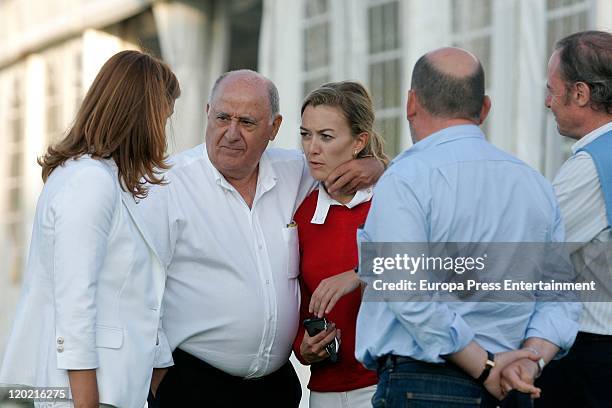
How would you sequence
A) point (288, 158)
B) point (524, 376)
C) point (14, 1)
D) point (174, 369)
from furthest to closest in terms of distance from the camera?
point (14, 1)
point (288, 158)
point (174, 369)
point (524, 376)

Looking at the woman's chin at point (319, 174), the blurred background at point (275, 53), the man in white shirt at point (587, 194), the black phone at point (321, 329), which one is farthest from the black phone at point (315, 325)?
the blurred background at point (275, 53)

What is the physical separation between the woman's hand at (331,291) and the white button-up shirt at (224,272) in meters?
0.25

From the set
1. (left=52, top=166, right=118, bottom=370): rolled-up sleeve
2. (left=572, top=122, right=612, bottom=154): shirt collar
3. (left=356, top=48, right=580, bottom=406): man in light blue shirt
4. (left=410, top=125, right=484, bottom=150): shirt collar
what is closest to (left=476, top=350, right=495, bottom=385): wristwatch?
(left=356, top=48, right=580, bottom=406): man in light blue shirt

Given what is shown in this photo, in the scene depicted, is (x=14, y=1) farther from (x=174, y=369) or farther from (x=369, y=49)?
(x=174, y=369)

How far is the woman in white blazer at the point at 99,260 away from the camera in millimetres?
2809

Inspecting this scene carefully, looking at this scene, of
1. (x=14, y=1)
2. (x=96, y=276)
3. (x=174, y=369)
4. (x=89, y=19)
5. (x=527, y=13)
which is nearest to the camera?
(x=96, y=276)

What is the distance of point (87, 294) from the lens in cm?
281

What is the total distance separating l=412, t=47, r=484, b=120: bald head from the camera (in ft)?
9.00

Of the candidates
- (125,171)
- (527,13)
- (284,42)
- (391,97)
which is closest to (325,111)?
(125,171)

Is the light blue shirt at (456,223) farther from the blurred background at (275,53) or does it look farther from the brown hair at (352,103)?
the blurred background at (275,53)

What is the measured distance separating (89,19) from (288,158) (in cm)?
790

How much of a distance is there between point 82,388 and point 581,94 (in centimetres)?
170

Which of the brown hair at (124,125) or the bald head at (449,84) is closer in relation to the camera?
the bald head at (449,84)

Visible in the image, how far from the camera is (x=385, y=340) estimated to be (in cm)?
270
